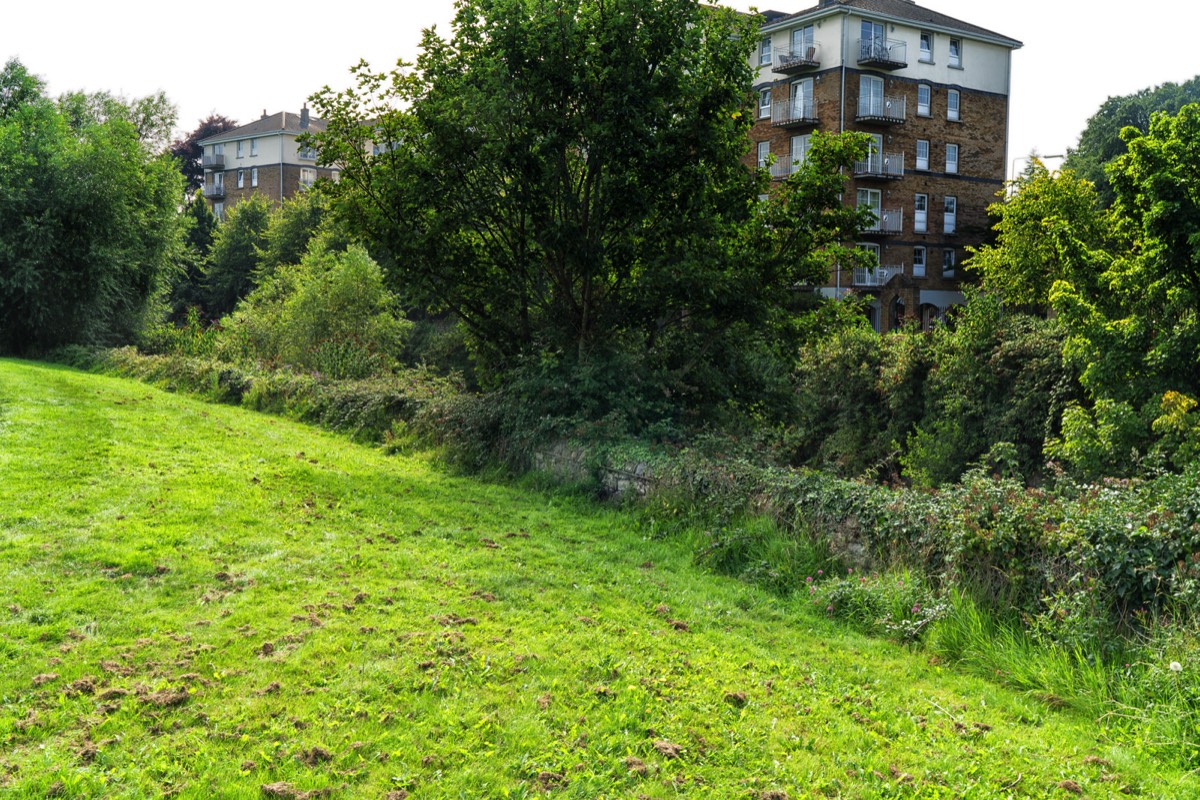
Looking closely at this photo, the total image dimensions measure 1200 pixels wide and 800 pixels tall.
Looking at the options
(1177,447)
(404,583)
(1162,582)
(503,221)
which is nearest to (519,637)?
(404,583)

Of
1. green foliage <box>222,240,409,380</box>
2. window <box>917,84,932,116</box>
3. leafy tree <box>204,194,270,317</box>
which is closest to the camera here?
green foliage <box>222,240,409,380</box>

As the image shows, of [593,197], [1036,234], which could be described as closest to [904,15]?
[1036,234]

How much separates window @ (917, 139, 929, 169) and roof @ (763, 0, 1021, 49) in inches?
226

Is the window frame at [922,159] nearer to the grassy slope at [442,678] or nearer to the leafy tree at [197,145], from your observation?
the grassy slope at [442,678]

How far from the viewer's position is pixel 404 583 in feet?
25.8

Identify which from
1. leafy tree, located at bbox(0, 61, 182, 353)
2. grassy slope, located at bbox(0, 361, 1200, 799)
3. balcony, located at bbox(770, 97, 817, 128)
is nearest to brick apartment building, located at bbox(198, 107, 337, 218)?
leafy tree, located at bbox(0, 61, 182, 353)

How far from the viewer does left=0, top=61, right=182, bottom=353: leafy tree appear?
3341 centimetres

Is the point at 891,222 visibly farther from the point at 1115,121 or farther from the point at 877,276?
the point at 1115,121

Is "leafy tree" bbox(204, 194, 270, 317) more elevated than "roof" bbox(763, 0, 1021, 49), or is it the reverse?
"roof" bbox(763, 0, 1021, 49)

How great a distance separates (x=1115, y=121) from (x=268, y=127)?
64.7 metres

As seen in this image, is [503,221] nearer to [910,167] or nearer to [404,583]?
[404,583]

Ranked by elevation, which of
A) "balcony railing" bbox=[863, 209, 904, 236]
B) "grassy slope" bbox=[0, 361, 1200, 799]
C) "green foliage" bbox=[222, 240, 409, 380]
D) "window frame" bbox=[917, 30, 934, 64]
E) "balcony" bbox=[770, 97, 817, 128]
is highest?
"window frame" bbox=[917, 30, 934, 64]

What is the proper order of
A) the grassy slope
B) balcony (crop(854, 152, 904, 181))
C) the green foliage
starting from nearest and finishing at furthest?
the grassy slope < the green foliage < balcony (crop(854, 152, 904, 181))

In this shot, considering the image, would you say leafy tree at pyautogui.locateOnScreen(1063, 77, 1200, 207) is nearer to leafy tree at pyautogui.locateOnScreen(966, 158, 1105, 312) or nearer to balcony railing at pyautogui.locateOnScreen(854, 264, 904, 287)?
balcony railing at pyautogui.locateOnScreen(854, 264, 904, 287)
